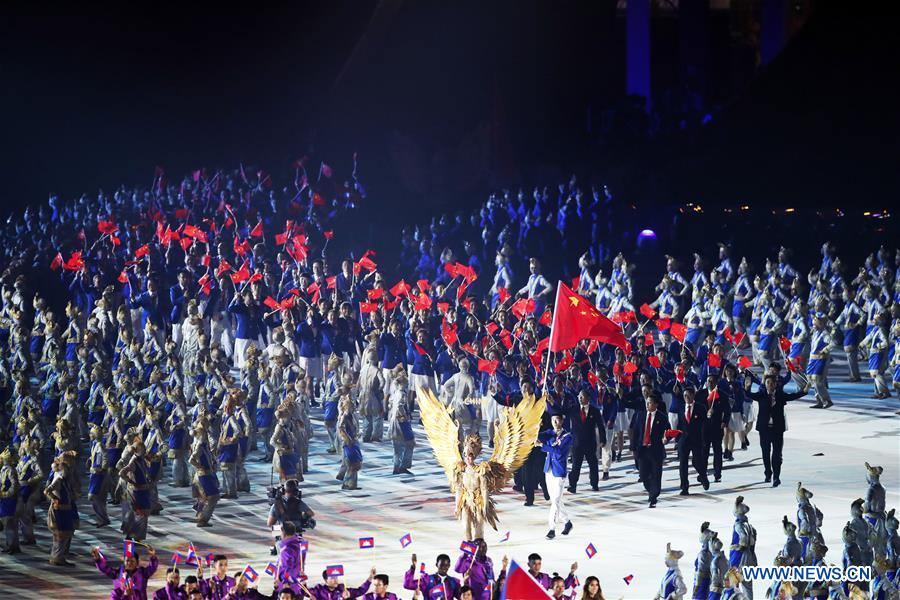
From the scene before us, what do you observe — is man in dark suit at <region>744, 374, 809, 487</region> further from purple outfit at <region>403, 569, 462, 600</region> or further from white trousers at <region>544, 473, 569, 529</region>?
purple outfit at <region>403, 569, 462, 600</region>

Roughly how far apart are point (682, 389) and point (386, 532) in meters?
4.59

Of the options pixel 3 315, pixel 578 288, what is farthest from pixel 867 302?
pixel 3 315

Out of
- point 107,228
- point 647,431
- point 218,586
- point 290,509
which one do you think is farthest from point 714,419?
point 107,228

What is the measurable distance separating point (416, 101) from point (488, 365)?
67.0ft

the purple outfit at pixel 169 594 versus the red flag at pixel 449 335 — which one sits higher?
the red flag at pixel 449 335

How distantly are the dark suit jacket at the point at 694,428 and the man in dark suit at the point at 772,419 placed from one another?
26.3 inches

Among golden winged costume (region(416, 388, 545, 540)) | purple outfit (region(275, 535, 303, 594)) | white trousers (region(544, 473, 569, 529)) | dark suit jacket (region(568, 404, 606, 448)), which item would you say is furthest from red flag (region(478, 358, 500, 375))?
purple outfit (region(275, 535, 303, 594))

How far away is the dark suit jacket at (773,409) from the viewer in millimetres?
18031

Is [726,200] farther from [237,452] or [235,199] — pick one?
[237,452]

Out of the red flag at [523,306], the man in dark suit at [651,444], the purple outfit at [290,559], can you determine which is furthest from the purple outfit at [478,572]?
the red flag at [523,306]

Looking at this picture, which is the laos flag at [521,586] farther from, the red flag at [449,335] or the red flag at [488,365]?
the red flag at [449,335]

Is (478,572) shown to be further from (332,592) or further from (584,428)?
(584,428)

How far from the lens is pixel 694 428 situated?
1805 centimetres

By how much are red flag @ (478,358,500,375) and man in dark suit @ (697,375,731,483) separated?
109 inches
